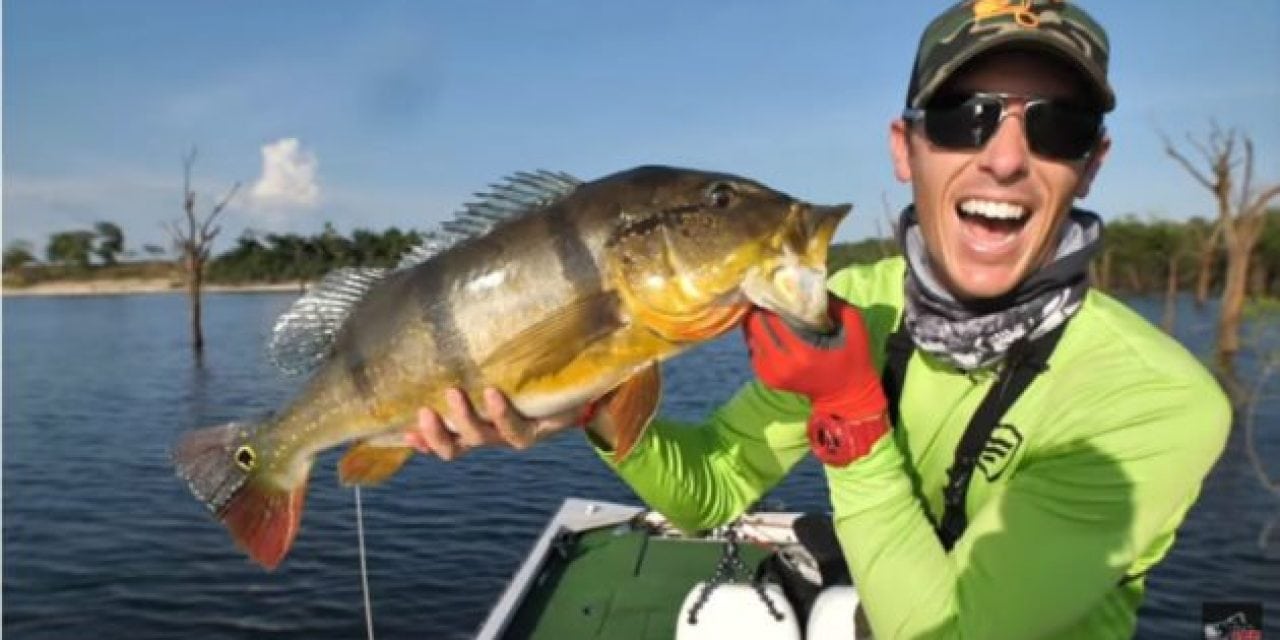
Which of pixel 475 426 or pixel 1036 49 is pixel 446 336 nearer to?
pixel 475 426

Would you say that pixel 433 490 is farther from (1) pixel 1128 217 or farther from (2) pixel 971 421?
(1) pixel 1128 217

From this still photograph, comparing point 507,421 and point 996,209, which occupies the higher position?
point 996,209

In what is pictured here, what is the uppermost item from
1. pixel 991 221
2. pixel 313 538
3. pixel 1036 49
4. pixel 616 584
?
pixel 1036 49

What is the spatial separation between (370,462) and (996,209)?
1.84 metres

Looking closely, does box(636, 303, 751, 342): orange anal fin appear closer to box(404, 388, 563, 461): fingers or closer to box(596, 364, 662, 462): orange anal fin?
box(596, 364, 662, 462): orange anal fin

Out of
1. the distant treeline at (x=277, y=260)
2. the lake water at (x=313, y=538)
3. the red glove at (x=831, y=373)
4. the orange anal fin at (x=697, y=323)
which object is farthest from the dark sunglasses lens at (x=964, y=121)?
the distant treeline at (x=277, y=260)

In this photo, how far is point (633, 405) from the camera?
8.06ft

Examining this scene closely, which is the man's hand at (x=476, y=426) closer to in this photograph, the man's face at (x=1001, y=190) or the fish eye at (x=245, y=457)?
the fish eye at (x=245, y=457)

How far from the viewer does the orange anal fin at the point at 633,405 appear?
95.7 inches

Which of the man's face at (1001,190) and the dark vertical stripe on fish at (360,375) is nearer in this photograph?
the man's face at (1001,190)

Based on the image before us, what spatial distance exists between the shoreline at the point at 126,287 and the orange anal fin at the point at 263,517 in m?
102

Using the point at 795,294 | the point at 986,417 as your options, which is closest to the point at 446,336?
the point at 795,294

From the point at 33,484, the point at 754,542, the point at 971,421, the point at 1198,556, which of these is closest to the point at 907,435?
the point at 971,421

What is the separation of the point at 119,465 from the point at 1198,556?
1868 cm
